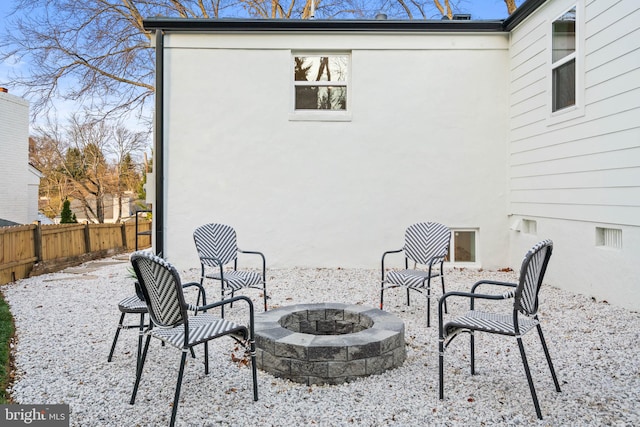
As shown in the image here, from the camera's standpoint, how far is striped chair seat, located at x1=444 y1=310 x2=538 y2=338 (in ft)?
8.90

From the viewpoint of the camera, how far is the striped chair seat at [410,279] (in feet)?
15.1

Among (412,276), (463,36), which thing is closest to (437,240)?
(412,276)

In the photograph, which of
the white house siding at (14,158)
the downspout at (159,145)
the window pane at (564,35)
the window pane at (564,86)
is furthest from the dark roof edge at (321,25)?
the white house siding at (14,158)

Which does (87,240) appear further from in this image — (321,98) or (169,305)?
(169,305)

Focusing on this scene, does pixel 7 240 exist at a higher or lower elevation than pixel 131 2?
lower

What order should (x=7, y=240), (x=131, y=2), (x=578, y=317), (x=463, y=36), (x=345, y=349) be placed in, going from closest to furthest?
(x=345, y=349) < (x=578, y=317) < (x=7, y=240) < (x=463, y=36) < (x=131, y=2)

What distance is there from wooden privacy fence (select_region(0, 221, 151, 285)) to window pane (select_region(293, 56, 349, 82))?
17.1 feet

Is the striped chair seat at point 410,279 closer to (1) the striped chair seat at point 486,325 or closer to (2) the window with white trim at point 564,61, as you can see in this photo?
(1) the striped chair seat at point 486,325

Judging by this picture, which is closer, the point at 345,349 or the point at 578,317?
the point at 345,349

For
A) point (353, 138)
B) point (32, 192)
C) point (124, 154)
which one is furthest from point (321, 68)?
point (124, 154)

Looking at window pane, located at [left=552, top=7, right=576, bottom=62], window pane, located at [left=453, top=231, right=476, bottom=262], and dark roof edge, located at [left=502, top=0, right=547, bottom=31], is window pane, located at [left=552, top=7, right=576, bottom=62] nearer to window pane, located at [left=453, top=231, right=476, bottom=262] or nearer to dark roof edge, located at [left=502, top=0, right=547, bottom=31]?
dark roof edge, located at [left=502, top=0, right=547, bottom=31]

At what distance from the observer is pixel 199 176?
745cm

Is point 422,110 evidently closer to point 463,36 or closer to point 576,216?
point 463,36

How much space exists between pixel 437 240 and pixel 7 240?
21.2ft
